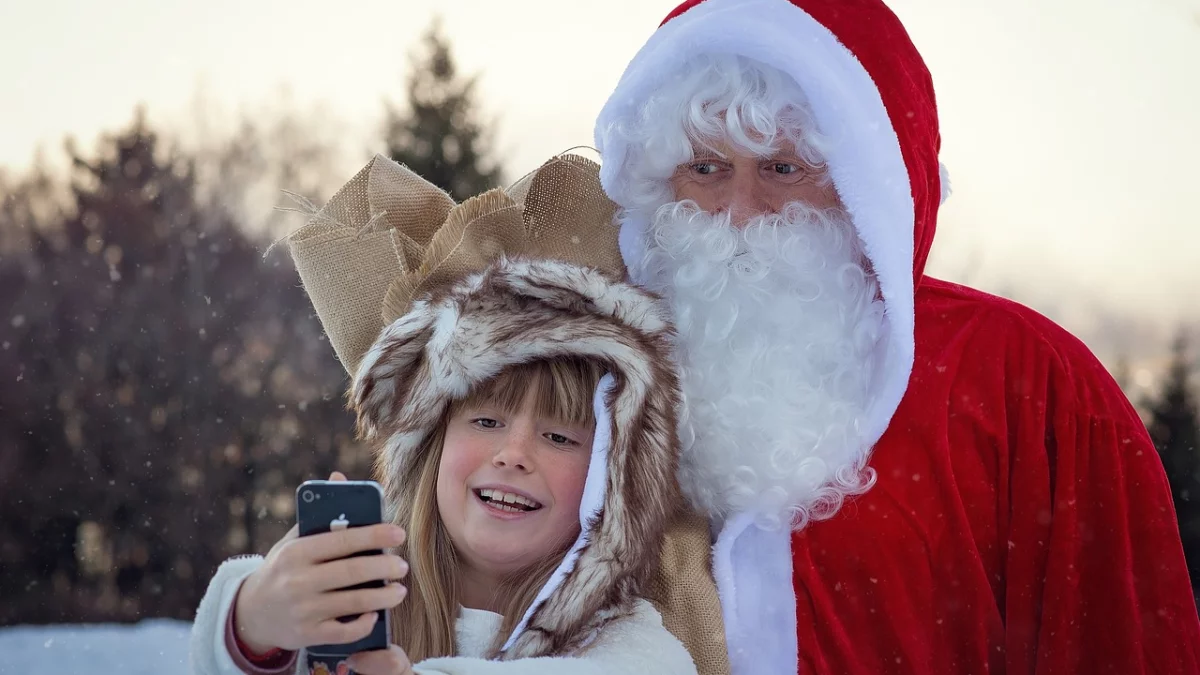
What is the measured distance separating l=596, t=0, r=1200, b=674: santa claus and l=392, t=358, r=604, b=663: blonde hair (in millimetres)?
264

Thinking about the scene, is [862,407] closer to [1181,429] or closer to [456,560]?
[456,560]

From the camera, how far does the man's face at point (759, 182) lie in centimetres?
235

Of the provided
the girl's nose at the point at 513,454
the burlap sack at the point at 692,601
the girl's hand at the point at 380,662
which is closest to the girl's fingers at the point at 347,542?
the girl's hand at the point at 380,662

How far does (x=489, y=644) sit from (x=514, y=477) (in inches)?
14.1

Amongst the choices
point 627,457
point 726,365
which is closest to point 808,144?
point 726,365

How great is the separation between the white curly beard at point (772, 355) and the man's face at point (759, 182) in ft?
0.10

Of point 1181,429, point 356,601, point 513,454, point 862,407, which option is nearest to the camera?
point 356,601

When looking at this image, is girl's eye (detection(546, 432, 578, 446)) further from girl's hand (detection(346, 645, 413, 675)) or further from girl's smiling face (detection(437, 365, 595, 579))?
girl's hand (detection(346, 645, 413, 675))

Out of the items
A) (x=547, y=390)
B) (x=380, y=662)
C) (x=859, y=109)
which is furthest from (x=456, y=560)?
(x=859, y=109)

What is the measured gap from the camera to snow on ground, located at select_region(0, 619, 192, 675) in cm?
635

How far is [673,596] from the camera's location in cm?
211

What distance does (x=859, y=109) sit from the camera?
2.25 metres

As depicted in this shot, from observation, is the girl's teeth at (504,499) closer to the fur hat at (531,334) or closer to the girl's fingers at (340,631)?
the fur hat at (531,334)

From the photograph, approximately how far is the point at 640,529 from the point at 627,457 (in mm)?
144
